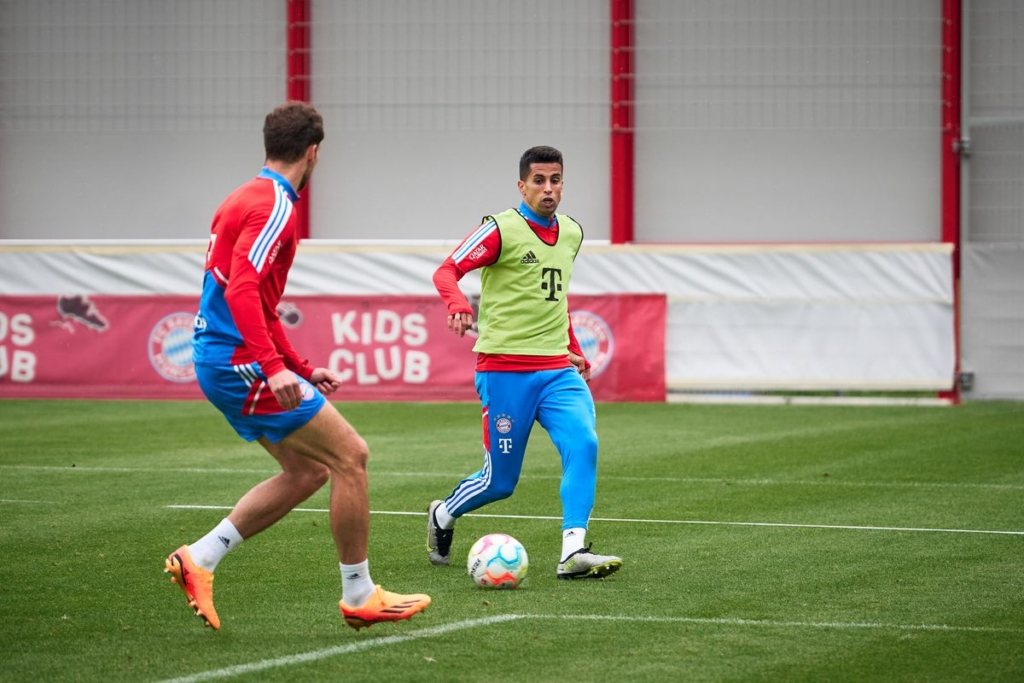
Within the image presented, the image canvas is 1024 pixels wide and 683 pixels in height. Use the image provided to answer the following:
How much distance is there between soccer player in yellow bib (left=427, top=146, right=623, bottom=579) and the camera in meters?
7.60

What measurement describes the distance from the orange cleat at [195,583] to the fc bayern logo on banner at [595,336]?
42.9ft

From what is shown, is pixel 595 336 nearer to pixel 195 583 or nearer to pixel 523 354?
pixel 523 354

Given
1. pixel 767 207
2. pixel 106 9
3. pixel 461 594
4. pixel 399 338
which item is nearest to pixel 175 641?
pixel 461 594

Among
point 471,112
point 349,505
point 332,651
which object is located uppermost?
point 471,112

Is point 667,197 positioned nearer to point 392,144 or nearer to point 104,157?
point 392,144

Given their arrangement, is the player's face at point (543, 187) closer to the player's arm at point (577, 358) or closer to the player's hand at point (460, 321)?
the player's arm at point (577, 358)

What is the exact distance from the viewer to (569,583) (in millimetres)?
7180

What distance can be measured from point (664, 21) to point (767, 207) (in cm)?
295

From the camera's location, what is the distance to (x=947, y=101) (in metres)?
20.7

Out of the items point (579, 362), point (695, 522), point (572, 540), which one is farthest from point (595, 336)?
point (572, 540)

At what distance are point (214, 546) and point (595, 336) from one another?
1309cm

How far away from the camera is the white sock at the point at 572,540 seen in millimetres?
7258

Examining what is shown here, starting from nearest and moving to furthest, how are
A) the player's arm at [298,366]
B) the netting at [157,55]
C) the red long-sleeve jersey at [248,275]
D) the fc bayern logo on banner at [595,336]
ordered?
the red long-sleeve jersey at [248,275], the player's arm at [298,366], the fc bayern logo on banner at [595,336], the netting at [157,55]

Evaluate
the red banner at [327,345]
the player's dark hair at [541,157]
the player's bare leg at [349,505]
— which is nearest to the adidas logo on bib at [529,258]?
the player's dark hair at [541,157]
